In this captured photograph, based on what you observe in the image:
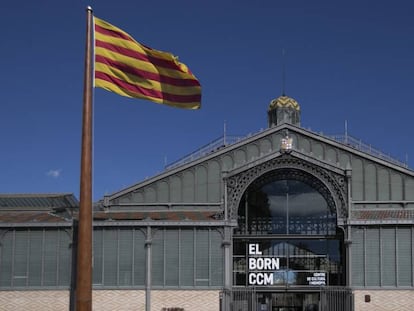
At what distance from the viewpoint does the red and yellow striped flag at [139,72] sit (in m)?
19.0

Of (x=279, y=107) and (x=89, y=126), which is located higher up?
(x=279, y=107)

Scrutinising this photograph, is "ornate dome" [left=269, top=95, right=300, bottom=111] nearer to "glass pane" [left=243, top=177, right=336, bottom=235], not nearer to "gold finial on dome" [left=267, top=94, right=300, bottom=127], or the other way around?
"gold finial on dome" [left=267, top=94, right=300, bottom=127]

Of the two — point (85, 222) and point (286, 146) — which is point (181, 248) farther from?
point (85, 222)

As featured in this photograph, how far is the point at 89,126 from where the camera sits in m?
16.9

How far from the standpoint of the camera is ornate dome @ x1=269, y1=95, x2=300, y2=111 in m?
66.8

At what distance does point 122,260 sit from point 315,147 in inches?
689

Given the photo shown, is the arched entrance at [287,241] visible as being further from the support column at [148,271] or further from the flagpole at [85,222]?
the flagpole at [85,222]

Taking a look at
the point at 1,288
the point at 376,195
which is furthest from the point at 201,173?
the point at 1,288

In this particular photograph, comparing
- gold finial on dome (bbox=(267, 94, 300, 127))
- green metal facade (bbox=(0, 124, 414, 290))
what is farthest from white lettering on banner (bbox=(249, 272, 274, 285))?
gold finial on dome (bbox=(267, 94, 300, 127))

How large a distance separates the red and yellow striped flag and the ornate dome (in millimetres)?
45969

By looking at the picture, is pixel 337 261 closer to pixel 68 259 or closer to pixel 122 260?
pixel 122 260

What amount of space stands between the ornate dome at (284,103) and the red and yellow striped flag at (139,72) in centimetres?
4597

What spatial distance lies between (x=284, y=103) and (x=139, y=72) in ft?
157

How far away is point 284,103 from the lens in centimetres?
6688
